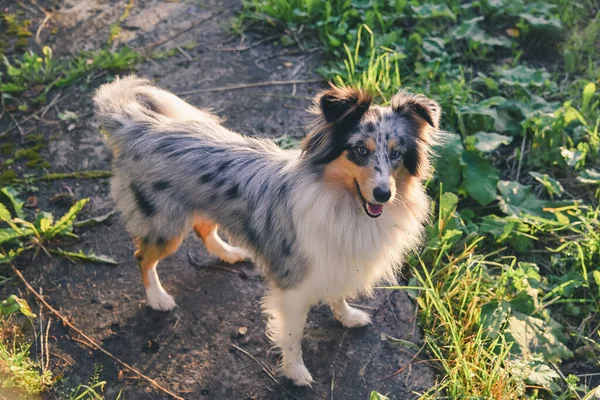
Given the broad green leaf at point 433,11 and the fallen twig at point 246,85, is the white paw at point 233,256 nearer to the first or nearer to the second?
the fallen twig at point 246,85

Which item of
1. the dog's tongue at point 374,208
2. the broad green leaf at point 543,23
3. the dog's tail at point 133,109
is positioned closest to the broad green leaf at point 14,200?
the dog's tail at point 133,109

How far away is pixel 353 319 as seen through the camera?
3.25 m

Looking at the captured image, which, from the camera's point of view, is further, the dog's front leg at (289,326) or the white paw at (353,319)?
the white paw at (353,319)

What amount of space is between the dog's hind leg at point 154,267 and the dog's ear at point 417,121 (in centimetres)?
135

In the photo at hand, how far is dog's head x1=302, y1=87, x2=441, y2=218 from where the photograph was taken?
2367 mm

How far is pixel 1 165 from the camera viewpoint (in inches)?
160

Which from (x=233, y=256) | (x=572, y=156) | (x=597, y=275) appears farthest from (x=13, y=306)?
(x=572, y=156)

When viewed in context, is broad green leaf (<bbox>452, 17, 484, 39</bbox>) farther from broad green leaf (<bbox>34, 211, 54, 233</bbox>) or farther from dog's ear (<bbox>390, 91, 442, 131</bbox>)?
broad green leaf (<bbox>34, 211, 54, 233</bbox>)

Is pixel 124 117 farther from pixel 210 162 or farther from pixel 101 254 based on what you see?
pixel 101 254

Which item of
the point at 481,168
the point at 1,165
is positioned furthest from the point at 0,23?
the point at 481,168

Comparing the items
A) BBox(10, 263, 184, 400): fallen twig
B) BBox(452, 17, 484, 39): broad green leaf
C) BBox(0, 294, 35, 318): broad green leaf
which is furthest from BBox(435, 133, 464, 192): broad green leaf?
BBox(0, 294, 35, 318): broad green leaf

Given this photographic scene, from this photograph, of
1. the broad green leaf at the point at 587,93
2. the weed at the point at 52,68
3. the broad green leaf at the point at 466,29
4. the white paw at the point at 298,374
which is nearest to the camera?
the white paw at the point at 298,374

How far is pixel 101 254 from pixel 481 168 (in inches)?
101

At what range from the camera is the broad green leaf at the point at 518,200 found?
12.2 ft
